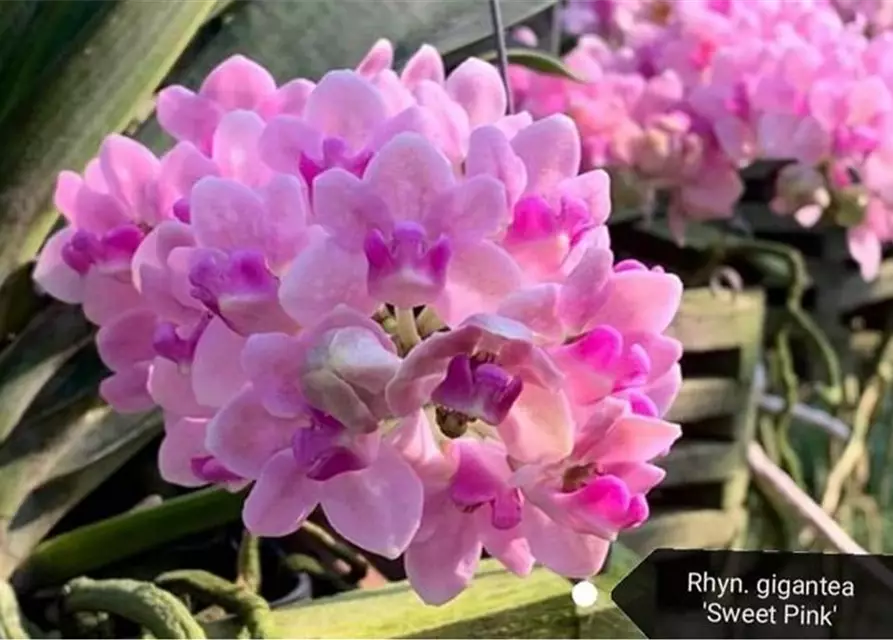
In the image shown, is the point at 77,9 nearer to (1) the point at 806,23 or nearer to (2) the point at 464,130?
(2) the point at 464,130

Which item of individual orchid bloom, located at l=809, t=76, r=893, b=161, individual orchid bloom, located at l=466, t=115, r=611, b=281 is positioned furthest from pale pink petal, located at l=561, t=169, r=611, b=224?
individual orchid bloom, located at l=809, t=76, r=893, b=161

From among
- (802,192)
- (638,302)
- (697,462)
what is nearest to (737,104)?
(802,192)

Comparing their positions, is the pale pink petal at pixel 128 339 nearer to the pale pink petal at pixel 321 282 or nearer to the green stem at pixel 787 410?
the pale pink petal at pixel 321 282

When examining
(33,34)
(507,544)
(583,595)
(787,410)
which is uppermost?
(33,34)

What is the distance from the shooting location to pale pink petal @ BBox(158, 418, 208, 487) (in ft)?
0.99

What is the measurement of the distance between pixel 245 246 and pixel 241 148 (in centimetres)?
4

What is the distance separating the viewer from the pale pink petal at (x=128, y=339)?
0.31m

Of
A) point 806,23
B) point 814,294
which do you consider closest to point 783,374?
point 814,294

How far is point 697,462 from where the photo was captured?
0.51 m

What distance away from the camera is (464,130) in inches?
11.3

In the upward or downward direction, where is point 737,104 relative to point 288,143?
downward

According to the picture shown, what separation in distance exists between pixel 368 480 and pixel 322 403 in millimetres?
24

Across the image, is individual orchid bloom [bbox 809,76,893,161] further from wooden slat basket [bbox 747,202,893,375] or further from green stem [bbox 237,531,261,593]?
green stem [bbox 237,531,261,593]

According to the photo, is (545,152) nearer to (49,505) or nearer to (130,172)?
(130,172)
